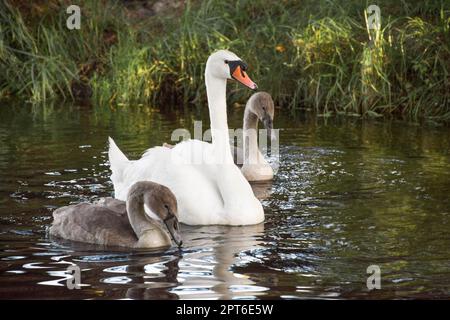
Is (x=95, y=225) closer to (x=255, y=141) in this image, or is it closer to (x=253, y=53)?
(x=255, y=141)

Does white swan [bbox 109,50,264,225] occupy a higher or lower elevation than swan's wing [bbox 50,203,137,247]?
higher

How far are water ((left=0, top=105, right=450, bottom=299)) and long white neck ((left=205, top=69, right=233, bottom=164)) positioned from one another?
666 mm

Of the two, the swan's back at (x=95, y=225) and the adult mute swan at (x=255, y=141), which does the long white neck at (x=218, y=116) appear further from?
the adult mute swan at (x=255, y=141)

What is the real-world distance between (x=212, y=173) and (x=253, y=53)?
733 centimetres

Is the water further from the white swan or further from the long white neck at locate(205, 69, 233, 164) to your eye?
the long white neck at locate(205, 69, 233, 164)

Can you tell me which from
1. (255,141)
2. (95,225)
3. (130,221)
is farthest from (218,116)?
(255,141)

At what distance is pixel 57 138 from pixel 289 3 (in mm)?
5370

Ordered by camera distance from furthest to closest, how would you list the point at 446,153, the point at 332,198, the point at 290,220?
the point at 446,153, the point at 332,198, the point at 290,220

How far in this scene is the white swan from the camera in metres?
9.07

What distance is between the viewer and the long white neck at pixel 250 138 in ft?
37.6

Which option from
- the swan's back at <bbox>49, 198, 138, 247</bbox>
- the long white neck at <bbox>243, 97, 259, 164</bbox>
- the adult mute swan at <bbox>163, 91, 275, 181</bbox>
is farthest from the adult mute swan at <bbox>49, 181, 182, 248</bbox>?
the long white neck at <bbox>243, 97, 259, 164</bbox>
